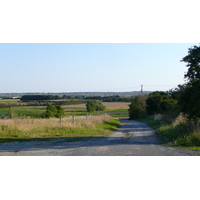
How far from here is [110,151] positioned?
464 inches

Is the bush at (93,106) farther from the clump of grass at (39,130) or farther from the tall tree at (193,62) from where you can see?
the tall tree at (193,62)

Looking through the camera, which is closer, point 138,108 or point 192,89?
point 192,89

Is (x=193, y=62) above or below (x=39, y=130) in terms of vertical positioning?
above

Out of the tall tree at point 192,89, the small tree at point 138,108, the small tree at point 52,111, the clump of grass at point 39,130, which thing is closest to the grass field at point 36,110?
the small tree at point 52,111

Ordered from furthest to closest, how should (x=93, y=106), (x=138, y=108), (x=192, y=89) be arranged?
(x=93, y=106) → (x=138, y=108) → (x=192, y=89)

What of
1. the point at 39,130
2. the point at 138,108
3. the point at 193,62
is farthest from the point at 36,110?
the point at 193,62

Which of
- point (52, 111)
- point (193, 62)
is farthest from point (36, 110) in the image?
point (193, 62)

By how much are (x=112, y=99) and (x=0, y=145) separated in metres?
96.0

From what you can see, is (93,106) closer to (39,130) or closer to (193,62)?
(39,130)

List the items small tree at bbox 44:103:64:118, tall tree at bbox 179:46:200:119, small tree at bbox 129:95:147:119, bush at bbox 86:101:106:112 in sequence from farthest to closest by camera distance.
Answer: bush at bbox 86:101:106:112 < small tree at bbox 129:95:147:119 < small tree at bbox 44:103:64:118 < tall tree at bbox 179:46:200:119

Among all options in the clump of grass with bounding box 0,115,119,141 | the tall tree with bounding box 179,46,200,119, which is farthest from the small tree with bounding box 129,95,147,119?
the tall tree with bounding box 179,46,200,119

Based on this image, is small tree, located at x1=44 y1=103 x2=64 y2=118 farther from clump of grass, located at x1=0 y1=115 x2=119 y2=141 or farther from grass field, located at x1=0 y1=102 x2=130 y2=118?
clump of grass, located at x1=0 y1=115 x2=119 y2=141

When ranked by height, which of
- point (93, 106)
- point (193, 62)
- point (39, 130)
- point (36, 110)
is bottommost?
point (93, 106)

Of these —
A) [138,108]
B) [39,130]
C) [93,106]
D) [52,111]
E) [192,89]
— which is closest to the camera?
[192,89]
